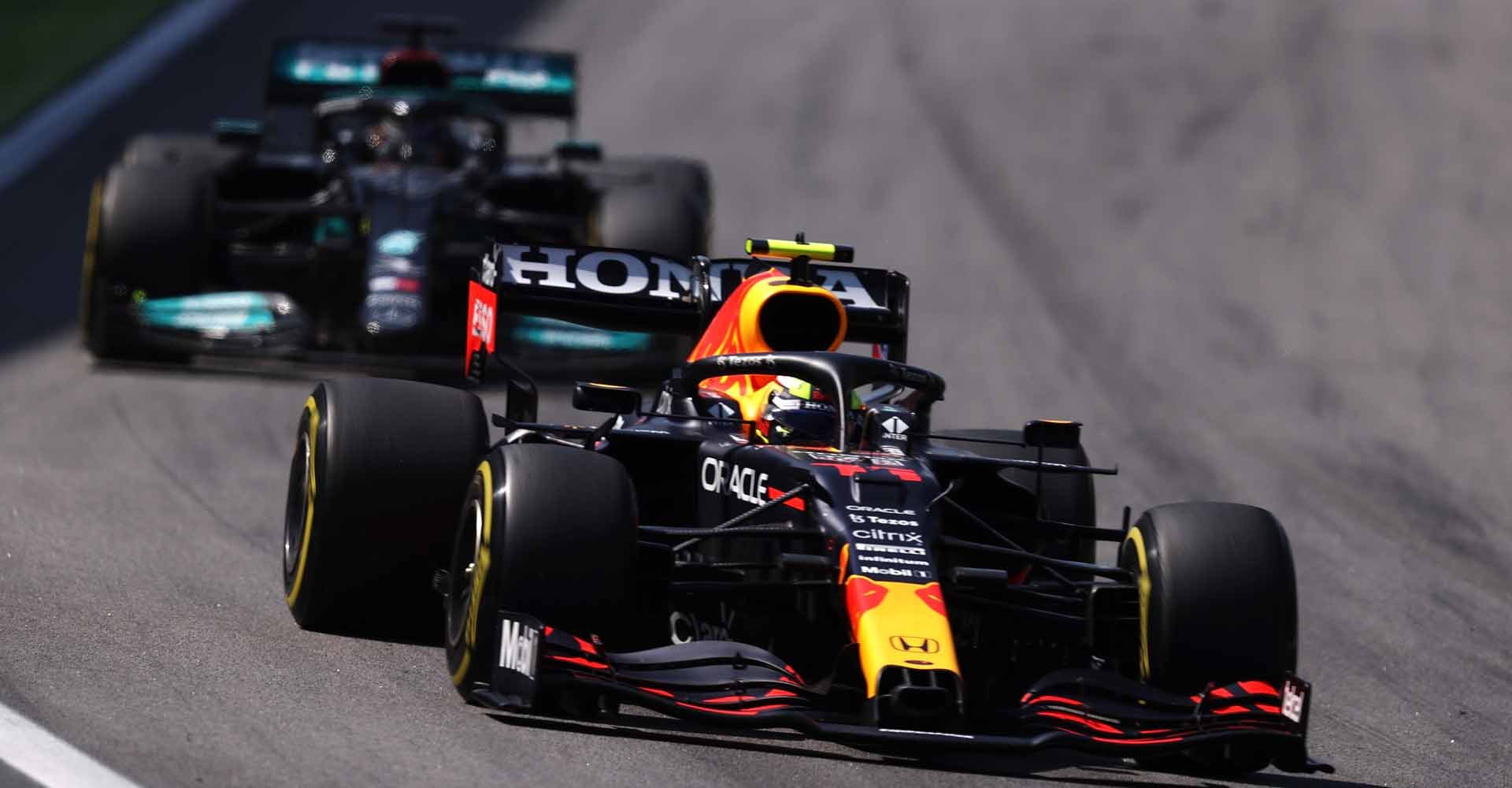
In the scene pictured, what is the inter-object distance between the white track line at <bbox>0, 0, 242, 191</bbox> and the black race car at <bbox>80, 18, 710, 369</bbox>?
716cm

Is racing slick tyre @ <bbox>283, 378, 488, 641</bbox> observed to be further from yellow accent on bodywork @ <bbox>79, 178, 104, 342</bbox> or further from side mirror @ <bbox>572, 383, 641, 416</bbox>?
yellow accent on bodywork @ <bbox>79, 178, 104, 342</bbox>

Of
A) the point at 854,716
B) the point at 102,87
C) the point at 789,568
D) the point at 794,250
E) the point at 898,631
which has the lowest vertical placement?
the point at 854,716

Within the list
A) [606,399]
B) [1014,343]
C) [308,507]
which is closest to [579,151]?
[1014,343]

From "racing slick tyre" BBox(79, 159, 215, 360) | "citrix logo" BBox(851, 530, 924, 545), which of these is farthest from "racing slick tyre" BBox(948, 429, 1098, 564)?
"racing slick tyre" BBox(79, 159, 215, 360)

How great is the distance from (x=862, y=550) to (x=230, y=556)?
4.39 meters

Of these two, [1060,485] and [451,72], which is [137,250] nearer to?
[451,72]

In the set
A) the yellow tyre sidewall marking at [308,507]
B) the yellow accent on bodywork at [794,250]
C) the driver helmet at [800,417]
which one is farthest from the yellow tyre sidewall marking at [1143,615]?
the yellow tyre sidewall marking at [308,507]

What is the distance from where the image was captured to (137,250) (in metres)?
16.6

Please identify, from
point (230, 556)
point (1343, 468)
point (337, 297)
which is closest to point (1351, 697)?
point (230, 556)

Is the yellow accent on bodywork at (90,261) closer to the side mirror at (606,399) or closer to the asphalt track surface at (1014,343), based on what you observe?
the asphalt track surface at (1014,343)

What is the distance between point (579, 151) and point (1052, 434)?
31.7 ft

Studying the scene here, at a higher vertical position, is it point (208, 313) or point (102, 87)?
point (102, 87)

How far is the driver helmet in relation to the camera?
9.09m

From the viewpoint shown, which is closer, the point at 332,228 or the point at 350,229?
the point at 350,229
